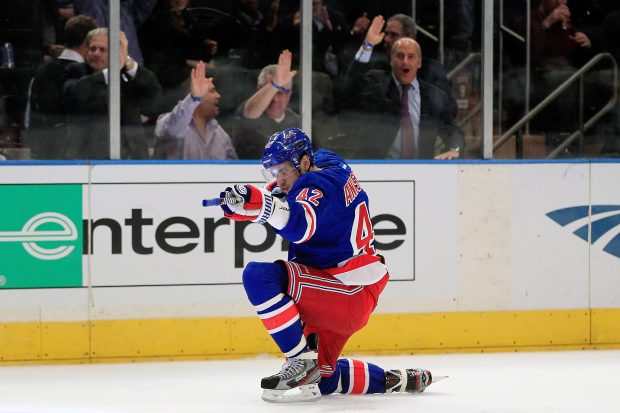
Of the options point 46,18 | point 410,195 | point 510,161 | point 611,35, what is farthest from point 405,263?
point 46,18

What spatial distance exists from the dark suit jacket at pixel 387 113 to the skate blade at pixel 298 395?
Result: 1.64m

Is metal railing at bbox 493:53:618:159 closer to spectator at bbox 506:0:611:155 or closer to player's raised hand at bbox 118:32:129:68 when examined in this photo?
spectator at bbox 506:0:611:155

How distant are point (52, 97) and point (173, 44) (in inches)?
22.2

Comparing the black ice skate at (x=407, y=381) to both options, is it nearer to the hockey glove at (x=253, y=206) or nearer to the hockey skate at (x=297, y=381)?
the hockey skate at (x=297, y=381)

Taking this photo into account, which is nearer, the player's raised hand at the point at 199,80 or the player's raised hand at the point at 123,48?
the player's raised hand at the point at 123,48

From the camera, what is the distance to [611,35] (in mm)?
5777

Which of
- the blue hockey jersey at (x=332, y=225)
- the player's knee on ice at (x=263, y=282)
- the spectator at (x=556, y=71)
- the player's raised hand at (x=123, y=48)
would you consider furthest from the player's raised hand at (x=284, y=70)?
the player's knee on ice at (x=263, y=282)

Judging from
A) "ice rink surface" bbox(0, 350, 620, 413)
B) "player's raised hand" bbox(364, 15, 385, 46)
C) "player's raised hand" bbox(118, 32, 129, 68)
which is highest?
"player's raised hand" bbox(364, 15, 385, 46)

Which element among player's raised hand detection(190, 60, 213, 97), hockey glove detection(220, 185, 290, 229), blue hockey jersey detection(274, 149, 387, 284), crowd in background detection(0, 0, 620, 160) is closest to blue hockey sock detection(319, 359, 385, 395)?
blue hockey jersey detection(274, 149, 387, 284)

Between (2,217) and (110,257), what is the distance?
18.5 inches

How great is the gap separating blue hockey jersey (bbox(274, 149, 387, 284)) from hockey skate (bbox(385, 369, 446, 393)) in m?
0.35

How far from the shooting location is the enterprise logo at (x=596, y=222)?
5578 millimetres

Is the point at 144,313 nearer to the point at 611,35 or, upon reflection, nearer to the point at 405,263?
the point at 405,263

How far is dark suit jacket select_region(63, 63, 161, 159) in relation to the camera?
5.21 m
